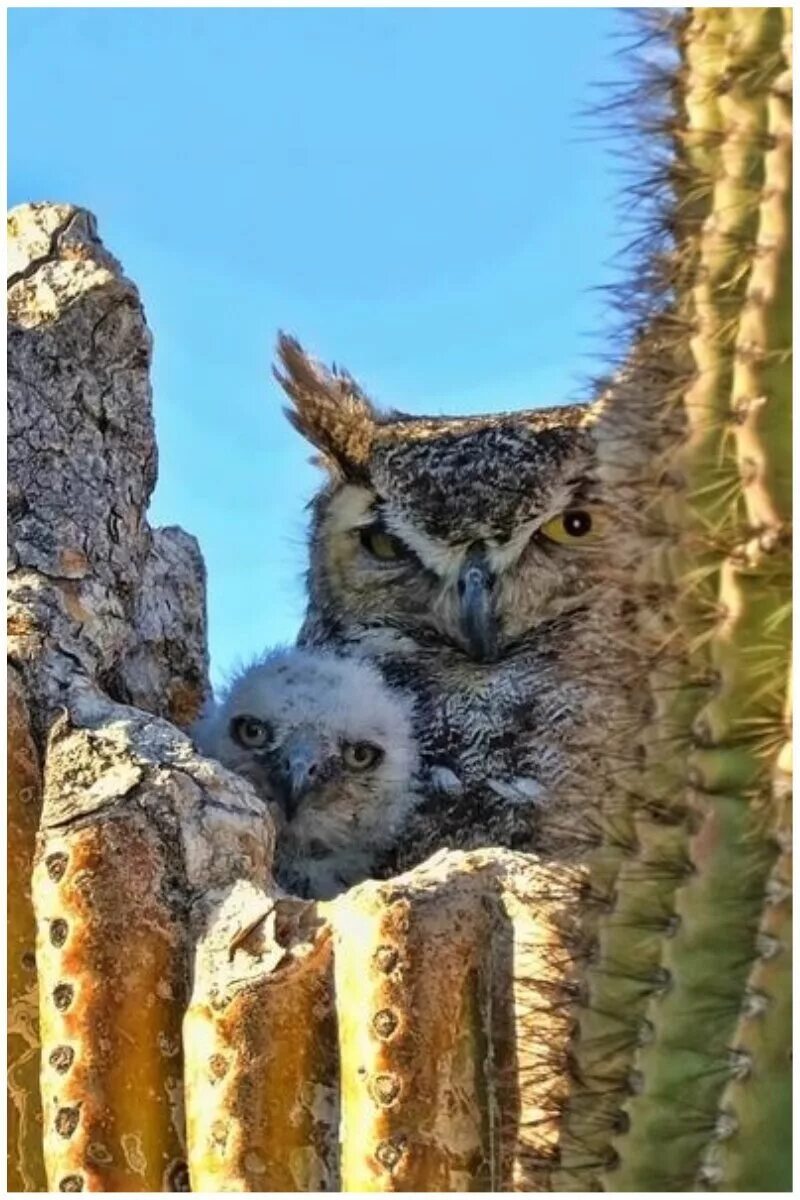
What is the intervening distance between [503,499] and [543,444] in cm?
13

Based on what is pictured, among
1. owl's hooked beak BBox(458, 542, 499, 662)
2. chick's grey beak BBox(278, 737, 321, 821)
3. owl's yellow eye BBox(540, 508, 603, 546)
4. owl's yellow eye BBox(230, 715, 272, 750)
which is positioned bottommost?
chick's grey beak BBox(278, 737, 321, 821)

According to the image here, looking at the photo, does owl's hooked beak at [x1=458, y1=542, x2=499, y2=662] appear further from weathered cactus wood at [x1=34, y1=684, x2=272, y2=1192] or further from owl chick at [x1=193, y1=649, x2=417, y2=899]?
weathered cactus wood at [x1=34, y1=684, x2=272, y2=1192]

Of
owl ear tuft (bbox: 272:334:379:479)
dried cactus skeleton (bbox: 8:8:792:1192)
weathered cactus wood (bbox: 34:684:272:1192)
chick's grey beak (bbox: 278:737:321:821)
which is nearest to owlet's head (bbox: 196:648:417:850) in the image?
chick's grey beak (bbox: 278:737:321:821)

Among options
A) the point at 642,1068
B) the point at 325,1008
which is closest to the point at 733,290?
the point at 642,1068

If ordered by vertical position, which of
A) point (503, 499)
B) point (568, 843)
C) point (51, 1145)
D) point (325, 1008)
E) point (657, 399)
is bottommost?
point (51, 1145)

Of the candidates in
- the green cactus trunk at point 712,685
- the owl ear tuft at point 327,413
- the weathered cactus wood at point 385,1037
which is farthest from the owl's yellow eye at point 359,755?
the green cactus trunk at point 712,685

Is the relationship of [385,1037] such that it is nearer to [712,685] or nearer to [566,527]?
[712,685]

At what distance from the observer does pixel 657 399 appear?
1.78m

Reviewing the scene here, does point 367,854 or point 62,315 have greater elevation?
point 62,315

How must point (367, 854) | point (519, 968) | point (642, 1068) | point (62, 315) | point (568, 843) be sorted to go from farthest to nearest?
1. point (367, 854)
2. point (62, 315)
3. point (519, 968)
4. point (568, 843)
5. point (642, 1068)

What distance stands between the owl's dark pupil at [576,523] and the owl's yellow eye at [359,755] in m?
0.65

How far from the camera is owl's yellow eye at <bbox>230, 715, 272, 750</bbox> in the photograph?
332 cm

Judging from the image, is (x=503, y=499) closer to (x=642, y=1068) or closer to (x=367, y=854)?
(x=367, y=854)

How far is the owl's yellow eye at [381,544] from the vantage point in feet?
12.8
